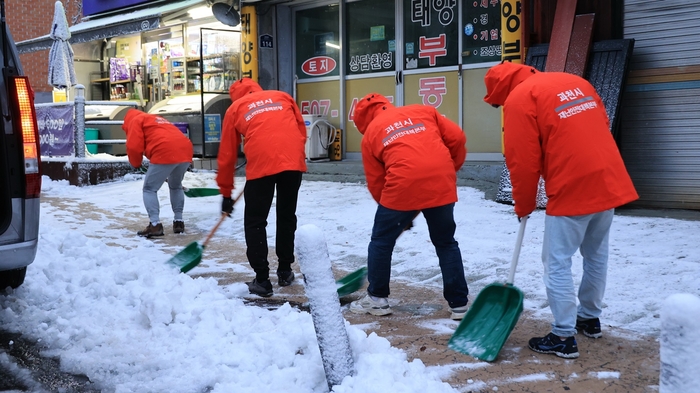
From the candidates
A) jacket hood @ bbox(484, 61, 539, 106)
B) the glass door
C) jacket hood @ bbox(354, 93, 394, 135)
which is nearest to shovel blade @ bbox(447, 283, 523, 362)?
jacket hood @ bbox(484, 61, 539, 106)

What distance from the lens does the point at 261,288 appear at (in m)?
5.65

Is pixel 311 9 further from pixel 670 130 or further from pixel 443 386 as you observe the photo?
pixel 443 386

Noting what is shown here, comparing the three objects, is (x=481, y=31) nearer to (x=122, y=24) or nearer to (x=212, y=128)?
(x=212, y=128)

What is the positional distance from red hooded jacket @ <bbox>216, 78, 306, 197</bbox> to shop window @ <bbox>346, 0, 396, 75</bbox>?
21.3 feet

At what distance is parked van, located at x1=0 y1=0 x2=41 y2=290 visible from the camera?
405cm

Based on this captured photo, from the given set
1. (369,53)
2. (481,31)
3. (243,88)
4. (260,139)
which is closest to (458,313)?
(260,139)

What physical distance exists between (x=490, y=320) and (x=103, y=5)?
51.4 ft

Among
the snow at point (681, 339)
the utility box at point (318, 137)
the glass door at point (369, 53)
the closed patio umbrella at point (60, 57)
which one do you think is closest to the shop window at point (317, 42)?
the glass door at point (369, 53)

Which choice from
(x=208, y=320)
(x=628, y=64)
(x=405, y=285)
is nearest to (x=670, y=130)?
(x=628, y=64)

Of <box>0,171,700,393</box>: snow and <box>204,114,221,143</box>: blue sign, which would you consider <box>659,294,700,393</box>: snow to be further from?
<box>204,114,221,143</box>: blue sign

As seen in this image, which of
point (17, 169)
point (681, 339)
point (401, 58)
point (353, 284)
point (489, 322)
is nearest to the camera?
point (681, 339)

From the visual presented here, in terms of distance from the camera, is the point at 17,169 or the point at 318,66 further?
the point at 318,66

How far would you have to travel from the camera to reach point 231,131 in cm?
579

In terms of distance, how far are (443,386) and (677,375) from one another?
132cm
